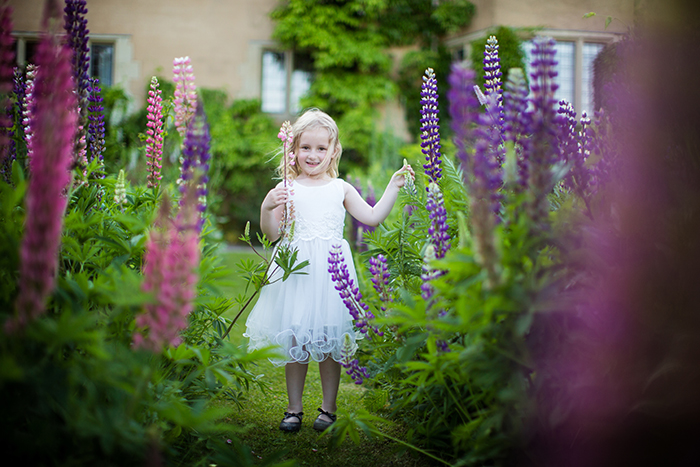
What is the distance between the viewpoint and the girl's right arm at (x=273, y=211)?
8.41 ft

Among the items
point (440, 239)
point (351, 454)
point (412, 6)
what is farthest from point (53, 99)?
point (412, 6)

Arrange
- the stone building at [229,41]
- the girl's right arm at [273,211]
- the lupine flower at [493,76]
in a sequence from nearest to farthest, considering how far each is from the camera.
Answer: the lupine flower at [493,76]
the girl's right arm at [273,211]
the stone building at [229,41]

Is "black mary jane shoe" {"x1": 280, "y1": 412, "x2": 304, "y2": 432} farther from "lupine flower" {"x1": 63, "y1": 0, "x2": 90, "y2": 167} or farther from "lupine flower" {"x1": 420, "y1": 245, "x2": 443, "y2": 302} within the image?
"lupine flower" {"x1": 63, "y1": 0, "x2": 90, "y2": 167}

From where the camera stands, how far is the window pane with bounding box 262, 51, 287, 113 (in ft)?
39.4

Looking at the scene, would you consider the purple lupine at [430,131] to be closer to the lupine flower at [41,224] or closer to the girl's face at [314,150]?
the girl's face at [314,150]

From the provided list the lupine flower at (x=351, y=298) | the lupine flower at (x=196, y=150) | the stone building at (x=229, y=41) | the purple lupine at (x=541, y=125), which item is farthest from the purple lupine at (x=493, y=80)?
the stone building at (x=229, y=41)

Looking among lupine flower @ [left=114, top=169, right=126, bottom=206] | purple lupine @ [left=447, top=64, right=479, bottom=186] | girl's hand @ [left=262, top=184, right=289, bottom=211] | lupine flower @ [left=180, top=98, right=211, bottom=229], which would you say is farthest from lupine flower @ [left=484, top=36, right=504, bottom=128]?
lupine flower @ [left=114, top=169, right=126, bottom=206]

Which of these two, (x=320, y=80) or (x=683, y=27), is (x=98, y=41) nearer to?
(x=320, y=80)

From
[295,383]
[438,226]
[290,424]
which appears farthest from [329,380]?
[438,226]

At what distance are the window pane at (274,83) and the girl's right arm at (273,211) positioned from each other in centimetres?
984

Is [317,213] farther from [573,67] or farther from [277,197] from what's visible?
[573,67]

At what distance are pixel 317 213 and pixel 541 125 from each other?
1.59m

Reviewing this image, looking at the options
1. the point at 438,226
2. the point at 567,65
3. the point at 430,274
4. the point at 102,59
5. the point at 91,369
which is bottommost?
the point at 91,369

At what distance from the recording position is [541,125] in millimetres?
1423
